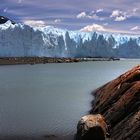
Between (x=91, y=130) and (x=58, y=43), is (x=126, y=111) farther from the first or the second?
(x=58, y=43)

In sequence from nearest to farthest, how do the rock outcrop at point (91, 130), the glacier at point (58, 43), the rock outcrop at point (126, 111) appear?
the rock outcrop at point (126, 111)
the rock outcrop at point (91, 130)
the glacier at point (58, 43)

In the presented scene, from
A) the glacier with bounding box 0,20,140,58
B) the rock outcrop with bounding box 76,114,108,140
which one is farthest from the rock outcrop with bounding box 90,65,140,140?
the glacier with bounding box 0,20,140,58

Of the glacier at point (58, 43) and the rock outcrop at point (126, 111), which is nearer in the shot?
the rock outcrop at point (126, 111)

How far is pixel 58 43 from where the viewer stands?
132625 mm

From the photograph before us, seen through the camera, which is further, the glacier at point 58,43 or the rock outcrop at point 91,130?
the glacier at point 58,43

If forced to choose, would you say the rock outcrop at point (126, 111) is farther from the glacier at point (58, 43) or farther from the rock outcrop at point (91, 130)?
the glacier at point (58, 43)

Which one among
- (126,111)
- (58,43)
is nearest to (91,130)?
(126,111)

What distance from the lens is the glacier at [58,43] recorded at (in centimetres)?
12412

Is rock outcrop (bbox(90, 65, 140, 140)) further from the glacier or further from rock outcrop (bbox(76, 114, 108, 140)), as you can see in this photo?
the glacier

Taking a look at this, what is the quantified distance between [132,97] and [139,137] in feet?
12.4

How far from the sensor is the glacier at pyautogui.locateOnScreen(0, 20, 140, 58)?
12412 cm

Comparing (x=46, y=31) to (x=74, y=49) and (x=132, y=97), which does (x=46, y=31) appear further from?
(x=132, y=97)

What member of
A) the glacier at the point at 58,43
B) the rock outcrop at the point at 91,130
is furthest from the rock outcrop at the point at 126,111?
the glacier at the point at 58,43

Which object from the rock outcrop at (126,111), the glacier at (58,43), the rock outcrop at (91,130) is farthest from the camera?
the glacier at (58,43)
